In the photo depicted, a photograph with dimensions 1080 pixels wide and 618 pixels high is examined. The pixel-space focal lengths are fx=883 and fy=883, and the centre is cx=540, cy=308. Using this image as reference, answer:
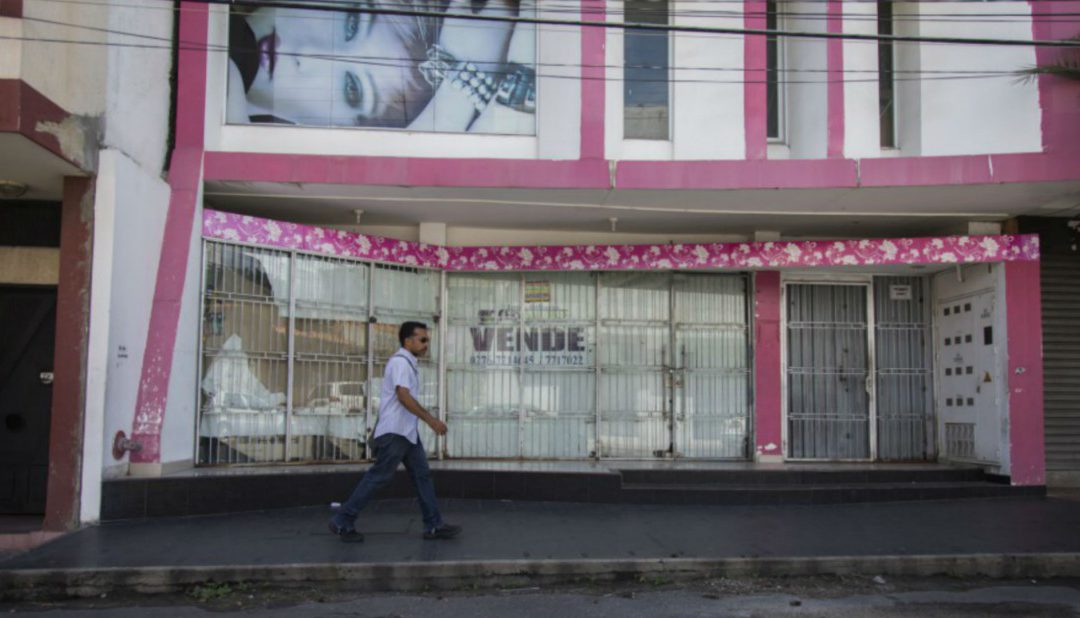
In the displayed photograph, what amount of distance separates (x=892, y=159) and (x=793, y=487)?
12.2 feet

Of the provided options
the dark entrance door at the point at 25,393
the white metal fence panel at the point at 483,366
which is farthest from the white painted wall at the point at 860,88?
the dark entrance door at the point at 25,393

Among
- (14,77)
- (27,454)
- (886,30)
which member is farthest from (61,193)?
(886,30)

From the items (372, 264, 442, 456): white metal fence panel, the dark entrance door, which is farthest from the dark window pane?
the dark entrance door

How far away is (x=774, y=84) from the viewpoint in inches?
437

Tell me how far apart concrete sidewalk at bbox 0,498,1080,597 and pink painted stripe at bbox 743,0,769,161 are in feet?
13.6

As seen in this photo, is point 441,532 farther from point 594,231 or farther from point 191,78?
point 191,78

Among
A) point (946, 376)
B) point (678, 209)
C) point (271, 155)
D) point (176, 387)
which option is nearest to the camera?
point (176, 387)

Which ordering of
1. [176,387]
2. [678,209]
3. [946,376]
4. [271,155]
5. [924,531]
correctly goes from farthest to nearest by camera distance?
[946,376] < [678,209] < [271,155] < [176,387] < [924,531]

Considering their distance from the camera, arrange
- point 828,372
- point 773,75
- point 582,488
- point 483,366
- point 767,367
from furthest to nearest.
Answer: point 828,372
point 483,366
point 767,367
point 773,75
point 582,488

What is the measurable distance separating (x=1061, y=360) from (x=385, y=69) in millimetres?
8954

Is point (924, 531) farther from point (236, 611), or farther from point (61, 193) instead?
point (61, 193)

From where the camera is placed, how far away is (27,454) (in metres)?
8.38

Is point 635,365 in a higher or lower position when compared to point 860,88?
lower

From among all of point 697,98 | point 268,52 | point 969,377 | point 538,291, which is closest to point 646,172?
point 697,98
